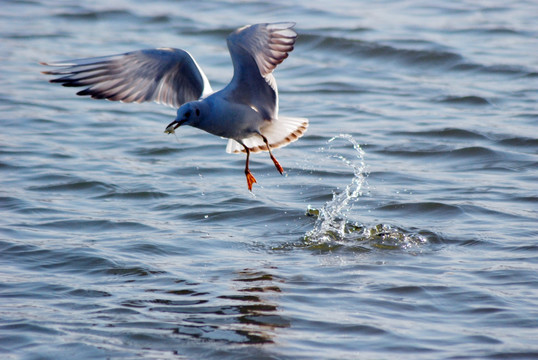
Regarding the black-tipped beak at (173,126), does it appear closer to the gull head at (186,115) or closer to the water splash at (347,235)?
the gull head at (186,115)

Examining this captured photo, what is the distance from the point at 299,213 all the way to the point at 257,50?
2024 millimetres

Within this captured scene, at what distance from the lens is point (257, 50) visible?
20.4 feet

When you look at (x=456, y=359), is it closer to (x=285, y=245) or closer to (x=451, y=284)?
(x=451, y=284)

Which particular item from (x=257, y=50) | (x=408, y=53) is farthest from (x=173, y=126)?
(x=408, y=53)

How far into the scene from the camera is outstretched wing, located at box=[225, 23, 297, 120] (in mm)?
6133

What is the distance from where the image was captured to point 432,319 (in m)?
5.51

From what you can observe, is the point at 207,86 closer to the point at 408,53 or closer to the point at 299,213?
the point at 299,213

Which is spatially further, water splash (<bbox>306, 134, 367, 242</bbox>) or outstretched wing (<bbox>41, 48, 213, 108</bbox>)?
water splash (<bbox>306, 134, 367, 242</bbox>)

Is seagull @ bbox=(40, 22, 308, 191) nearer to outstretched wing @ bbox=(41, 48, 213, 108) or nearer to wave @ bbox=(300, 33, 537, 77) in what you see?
outstretched wing @ bbox=(41, 48, 213, 108)

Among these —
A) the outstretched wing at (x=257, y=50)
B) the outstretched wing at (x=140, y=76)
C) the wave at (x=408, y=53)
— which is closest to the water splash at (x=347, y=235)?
the outstretched wing at (x=257, y=50)

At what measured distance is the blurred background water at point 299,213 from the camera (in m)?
5.38

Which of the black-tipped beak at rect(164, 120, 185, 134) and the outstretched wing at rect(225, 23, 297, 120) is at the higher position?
the outstretched wing at rect(225, 23, 297, 120)

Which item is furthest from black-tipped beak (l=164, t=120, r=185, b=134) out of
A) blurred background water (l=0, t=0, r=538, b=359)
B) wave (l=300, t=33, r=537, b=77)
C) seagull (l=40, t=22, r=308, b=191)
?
wave (l=300, t=33, r=537, b=77)

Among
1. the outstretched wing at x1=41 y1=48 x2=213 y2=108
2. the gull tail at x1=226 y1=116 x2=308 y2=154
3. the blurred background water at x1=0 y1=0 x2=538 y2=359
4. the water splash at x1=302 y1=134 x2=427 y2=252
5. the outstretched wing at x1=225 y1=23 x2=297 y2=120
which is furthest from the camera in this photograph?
the gull tail at x1=226 y1=116 x2=308 y2=154
